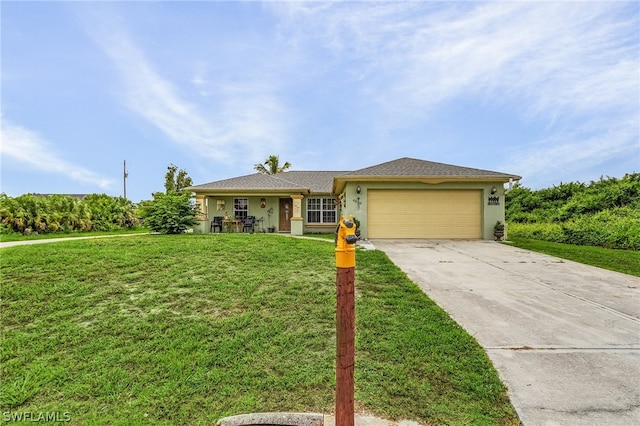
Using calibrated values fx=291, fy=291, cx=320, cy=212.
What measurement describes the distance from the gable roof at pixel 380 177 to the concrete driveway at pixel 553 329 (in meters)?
5.52

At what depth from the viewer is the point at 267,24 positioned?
10.3m

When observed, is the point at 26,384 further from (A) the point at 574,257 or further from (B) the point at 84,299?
(A) the point at 574,257

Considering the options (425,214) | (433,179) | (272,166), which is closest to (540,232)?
(425,214)

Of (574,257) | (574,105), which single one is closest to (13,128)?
(574,257)

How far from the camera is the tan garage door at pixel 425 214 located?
486 inches

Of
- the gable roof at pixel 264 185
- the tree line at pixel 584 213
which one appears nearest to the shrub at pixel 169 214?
the gable roof at pixel 264 185

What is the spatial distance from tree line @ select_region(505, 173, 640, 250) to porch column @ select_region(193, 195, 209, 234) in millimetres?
16660

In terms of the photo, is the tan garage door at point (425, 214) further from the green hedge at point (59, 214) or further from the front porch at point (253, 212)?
the green hedge at point (59, 214)

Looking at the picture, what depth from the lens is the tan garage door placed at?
1235 centimetres

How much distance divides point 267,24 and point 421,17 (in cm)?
522

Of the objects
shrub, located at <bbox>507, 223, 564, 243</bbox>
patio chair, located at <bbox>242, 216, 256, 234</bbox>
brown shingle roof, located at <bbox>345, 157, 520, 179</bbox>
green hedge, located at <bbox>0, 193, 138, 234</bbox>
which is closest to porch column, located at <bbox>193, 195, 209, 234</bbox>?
patio chair, located at <bbox>242, 216, 256, 234</bbox>

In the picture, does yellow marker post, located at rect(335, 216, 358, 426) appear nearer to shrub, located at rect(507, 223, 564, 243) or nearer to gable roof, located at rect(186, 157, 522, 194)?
gable roof, located at rect(186, 157, 522, 194)

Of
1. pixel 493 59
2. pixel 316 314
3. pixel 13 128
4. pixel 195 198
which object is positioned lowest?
pixel 316 314

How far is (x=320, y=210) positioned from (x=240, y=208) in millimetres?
4482
